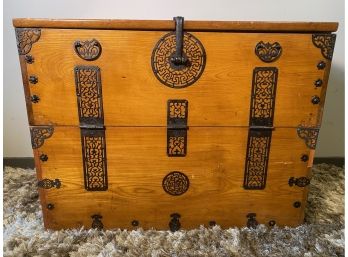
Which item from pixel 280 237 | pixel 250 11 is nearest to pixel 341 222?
pixel 280 237

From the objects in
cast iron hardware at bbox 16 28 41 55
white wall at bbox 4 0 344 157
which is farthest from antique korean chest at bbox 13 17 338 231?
white wall at bbox 4 0 344 157

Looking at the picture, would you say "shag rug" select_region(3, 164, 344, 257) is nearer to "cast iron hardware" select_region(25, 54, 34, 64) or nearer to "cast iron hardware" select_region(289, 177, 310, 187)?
"cast iron hardware" select_region(289, 177, 310, 187)

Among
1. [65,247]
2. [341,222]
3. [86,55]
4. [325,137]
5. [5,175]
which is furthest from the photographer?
[325,137]

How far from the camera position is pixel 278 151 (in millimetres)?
1112

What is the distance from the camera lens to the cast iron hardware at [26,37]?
3.14ft

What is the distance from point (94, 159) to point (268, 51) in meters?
0.68

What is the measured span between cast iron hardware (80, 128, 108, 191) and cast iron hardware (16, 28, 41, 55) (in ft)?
0.99

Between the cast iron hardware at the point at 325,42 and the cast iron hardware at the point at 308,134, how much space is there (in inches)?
9.3

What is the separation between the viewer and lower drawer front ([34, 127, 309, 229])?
1.09 m

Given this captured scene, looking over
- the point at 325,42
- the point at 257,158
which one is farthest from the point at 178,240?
the point at 325,42

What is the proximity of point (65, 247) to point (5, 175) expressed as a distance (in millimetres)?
714

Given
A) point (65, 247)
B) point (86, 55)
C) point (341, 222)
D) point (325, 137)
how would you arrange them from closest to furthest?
point (86, 55) < point (65, 247) < point (341, 222) < point (325, 137)

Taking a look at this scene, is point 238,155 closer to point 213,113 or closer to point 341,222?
point 213,113

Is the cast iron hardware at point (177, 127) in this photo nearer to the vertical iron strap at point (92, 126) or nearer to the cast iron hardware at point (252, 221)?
the vertical iron strap at point (92, 126)
